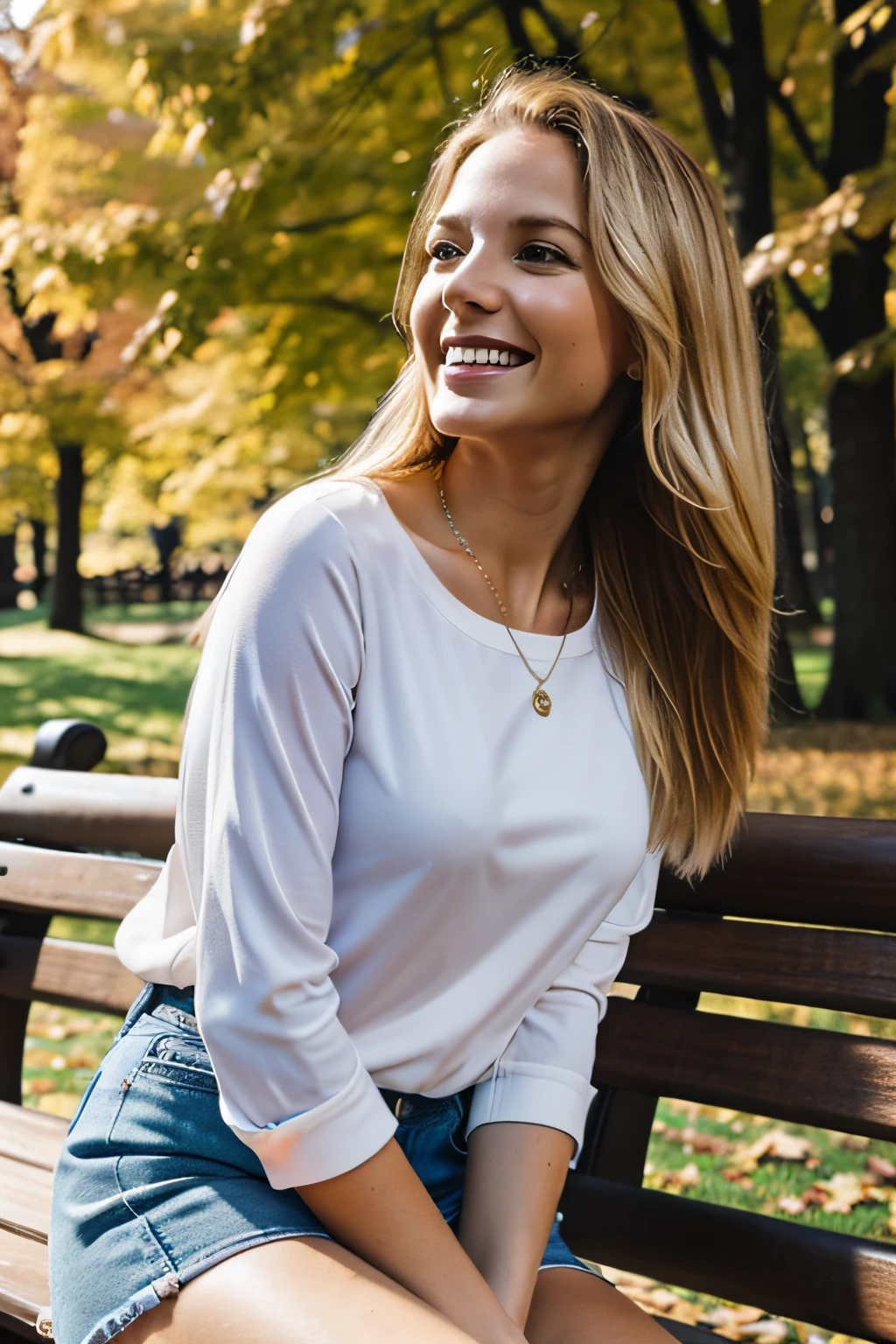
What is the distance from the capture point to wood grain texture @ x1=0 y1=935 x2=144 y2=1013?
122 inches

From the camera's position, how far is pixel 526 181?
7.19ft

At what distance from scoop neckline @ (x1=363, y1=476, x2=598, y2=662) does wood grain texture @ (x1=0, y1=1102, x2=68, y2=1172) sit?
4.60 ft

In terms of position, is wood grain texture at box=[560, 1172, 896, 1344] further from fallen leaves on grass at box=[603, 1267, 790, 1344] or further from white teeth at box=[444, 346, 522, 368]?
white teeth at box=[444, 346, 522, 368]

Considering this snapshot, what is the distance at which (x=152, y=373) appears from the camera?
1587 centimetres

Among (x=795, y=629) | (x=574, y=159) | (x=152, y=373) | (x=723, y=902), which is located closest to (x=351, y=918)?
→ (x=723, y=902)

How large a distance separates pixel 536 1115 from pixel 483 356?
1241 millimetres

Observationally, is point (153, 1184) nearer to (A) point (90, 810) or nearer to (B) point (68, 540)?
(A) point (90, 810)

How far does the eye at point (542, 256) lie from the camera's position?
2.17 metres

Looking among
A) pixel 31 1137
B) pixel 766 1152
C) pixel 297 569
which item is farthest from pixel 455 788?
pixel 766 1152

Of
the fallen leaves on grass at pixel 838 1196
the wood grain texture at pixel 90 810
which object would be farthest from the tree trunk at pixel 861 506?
the wood grain texture at pixel 90 810

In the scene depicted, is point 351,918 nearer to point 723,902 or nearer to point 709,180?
point 723,902

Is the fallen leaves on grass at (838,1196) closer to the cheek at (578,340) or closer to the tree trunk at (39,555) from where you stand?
the cheek at (578,340)

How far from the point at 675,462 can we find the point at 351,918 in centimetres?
94

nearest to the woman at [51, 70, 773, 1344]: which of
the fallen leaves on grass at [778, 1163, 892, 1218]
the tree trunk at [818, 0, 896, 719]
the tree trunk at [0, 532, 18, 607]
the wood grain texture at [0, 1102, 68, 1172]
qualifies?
the wood grain texture at [0, 1102, 68, 1172]
